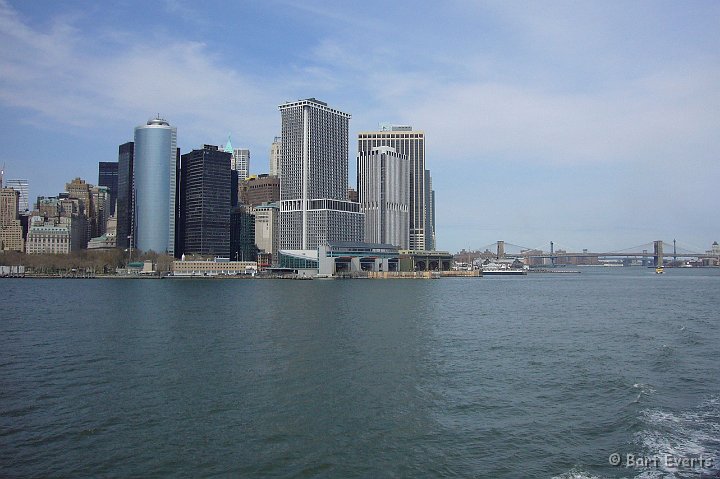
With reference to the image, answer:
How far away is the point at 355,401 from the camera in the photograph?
25.3 metres

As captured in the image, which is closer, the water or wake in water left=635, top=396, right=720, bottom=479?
wake in water left=635, top=396, right=720, bottom=479

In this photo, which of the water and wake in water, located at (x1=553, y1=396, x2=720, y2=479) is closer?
wake in water, located at (x1=553, y1=396, x2=720, y2=479)

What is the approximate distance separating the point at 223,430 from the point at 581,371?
19359 millimetres

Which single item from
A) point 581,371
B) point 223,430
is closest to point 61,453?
point 223,430

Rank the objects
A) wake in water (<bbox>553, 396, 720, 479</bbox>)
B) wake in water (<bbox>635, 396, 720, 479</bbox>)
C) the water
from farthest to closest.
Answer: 1. the water
2. wake in water (<bbox>635, 396, 720, 479</bbox>)
3. wake in water (<bbox>553, 396, 720, 479</bbox>)

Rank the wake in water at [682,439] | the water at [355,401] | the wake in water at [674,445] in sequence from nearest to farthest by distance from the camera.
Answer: the wake in water at [674,445], the wake in water at [682,439], the water at [355,401]

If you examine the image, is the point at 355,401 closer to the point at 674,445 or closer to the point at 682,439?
the point at 674,445

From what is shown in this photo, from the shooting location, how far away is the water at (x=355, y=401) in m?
18.5

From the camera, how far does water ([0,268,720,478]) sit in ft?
60.5

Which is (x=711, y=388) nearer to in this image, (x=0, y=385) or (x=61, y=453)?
(x=61, y=453)

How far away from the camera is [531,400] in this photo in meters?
25.4

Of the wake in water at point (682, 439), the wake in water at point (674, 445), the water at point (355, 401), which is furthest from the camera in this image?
the water at point (355, 401)

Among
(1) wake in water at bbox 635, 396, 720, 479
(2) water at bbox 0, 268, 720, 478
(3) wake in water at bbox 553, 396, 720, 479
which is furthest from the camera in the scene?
(2) water at bbox 0, 268, 720, 478

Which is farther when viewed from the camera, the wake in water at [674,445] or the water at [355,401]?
the water at [355,401]
